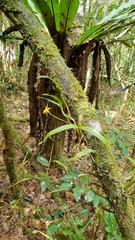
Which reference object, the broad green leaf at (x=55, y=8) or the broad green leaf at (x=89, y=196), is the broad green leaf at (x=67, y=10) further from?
the broad green leaf at (x=89, y=196)

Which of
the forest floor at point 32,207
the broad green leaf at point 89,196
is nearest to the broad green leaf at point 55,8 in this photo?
the forest floor at point 32,207


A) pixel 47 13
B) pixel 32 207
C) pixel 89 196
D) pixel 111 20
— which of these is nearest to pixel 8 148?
pixel 32 207

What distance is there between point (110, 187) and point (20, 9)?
794mm

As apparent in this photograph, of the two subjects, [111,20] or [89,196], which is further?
[111,20]

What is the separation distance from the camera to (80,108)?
77 centimetres

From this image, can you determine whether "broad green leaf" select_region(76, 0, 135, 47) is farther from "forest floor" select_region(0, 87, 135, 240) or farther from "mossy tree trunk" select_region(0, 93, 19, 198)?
"forest floor" select_region(0, 87, 135, 240)

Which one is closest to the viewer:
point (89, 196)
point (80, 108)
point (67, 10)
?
point (80, 108)

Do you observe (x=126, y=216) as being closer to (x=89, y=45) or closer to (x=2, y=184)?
Answer: (x=89, y=45)

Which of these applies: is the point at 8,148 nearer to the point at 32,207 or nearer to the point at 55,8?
the point at 32,207

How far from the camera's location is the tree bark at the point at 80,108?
0.67 meters

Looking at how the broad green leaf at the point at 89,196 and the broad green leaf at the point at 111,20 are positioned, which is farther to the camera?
the broad green leaf at the point at 111,20

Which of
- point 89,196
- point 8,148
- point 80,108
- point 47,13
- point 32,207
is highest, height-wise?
point 47,13

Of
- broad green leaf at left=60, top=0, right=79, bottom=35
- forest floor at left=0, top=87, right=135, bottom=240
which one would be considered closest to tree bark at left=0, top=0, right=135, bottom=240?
forest floor at left=0, top=87, right=135, bottom=240

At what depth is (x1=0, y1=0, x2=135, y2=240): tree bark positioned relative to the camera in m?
0.67
